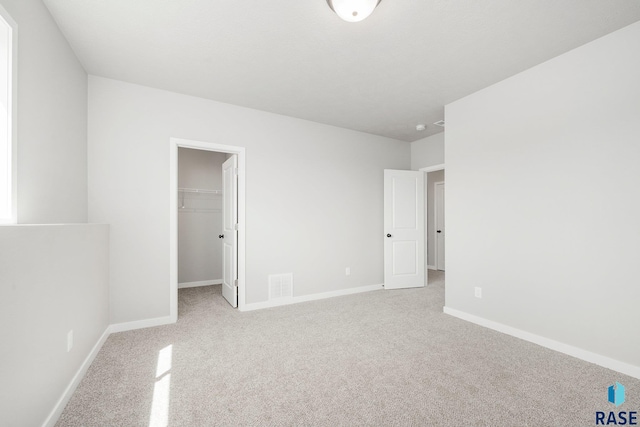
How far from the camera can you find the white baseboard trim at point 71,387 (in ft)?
5.16

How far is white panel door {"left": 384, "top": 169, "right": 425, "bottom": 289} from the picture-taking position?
15.2 ft

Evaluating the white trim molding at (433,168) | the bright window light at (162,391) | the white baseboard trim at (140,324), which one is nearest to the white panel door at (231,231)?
the white baseboard trim at (140,324)

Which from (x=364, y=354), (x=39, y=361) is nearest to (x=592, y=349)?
(x=364, y=354)

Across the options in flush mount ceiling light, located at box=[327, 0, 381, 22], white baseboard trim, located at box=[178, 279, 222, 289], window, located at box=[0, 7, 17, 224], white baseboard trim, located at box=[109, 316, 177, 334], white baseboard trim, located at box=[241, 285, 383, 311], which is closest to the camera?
window, located at box=[0, 7, 17, 224]

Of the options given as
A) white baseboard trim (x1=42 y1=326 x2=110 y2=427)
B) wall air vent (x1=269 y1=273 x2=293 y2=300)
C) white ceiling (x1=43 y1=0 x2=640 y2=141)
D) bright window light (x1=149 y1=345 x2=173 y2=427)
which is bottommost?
bright window light (x1=149 y1=345 x2=173 y2=427)

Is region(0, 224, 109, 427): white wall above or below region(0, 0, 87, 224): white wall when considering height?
below

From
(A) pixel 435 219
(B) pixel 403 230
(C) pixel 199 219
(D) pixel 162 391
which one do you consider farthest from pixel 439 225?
(D) pixel 162 391

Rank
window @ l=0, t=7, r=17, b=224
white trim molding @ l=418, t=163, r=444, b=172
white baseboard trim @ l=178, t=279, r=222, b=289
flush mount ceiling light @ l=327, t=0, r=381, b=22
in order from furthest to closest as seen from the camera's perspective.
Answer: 1. white baseboard trim @ l=178, t=279, r=222, b=289
2. white trim molding @ l=418, t=163, r=444, b=172
3. flush mount ceiling light @ l=327, t=0, r=381, b=22
4. window @ l=0, t=7, r=17, b=224

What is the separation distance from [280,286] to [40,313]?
2.59m

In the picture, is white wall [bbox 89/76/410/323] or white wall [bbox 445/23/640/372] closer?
white wall [bbox 445/23/640/372]

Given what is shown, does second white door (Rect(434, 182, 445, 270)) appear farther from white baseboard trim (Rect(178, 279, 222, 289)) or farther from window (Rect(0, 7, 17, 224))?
window (Rect(0, 7, 17, 224))

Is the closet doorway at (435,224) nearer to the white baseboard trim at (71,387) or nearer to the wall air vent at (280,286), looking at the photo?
the wall air vent at (280,286)

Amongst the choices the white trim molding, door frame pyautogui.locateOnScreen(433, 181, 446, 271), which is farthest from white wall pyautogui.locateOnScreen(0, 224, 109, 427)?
door frame pyautogui.locateOnScreen(433, 181, 446, 271)

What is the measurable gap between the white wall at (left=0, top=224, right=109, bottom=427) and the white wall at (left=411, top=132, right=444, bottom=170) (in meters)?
4.69
